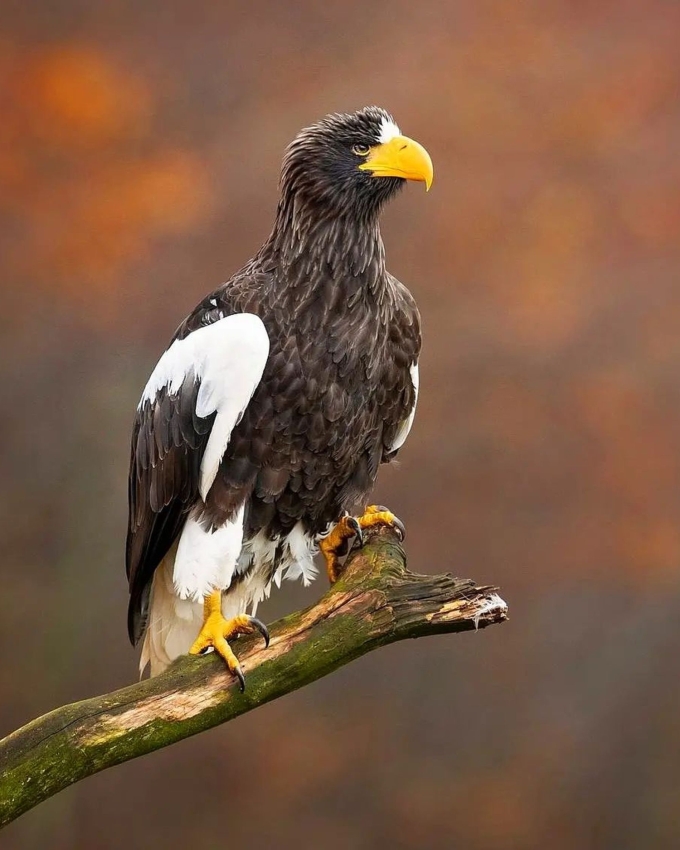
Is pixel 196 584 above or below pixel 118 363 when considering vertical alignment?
below

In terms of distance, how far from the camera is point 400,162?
285 cm

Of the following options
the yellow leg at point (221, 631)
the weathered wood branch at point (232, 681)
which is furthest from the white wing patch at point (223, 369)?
the weathered wood branch at point (232, 681)

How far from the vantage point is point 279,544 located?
3.10 meters

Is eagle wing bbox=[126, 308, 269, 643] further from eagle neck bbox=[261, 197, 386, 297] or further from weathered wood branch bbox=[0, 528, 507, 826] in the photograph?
weathered wood branch bbox=[0, 528, 507, 826]

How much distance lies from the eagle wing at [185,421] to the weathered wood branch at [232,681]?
1.41 ft

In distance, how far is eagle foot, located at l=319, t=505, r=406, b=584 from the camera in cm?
317

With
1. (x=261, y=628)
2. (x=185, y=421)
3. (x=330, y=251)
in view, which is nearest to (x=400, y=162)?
(x=330, y=251)

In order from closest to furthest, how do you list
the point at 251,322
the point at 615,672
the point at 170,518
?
1. the point at 251,322
2. the point at 170,518
3. the point at 615,672

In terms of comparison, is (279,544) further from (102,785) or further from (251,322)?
(102,785)

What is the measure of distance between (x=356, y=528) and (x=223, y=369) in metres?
0.69

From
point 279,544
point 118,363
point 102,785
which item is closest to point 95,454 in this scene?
point 118,363

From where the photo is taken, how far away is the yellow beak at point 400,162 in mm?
2838

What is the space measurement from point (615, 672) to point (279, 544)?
6.27 ft

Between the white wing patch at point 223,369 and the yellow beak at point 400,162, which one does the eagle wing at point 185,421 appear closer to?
the white wing patch at point 223,369
